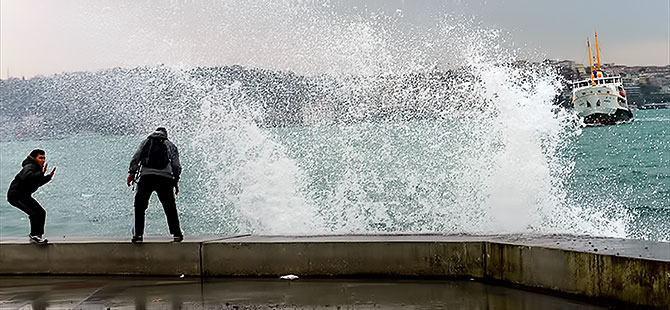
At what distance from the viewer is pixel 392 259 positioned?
8656mm

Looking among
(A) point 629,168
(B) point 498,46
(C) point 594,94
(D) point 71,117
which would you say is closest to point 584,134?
(C) point 594,94

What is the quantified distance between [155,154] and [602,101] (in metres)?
85.8

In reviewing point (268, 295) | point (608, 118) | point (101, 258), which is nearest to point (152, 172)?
point (101, 258)

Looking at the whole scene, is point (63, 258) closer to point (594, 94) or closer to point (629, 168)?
point (629, 168)

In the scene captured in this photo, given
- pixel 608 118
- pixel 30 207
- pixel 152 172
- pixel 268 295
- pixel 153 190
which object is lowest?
pixel 268 295

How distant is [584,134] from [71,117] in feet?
242

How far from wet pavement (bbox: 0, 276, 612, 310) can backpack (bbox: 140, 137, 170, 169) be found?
1413 millimetres

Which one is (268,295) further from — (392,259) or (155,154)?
(155,154)

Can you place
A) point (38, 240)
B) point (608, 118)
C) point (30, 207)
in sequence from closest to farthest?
point (38, 240) < point (30, 207) < point (608, 118)

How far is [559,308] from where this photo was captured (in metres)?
6.95

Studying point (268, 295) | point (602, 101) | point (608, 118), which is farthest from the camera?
point (608, 118)

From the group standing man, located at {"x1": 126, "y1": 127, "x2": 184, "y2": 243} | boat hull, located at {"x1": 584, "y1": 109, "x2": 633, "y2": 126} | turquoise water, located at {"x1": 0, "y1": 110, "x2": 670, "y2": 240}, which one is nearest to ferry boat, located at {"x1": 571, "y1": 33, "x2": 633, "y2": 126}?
boat hull, located at {"x1": 584, "y1": 109, "x2": 633, "y2": 126}

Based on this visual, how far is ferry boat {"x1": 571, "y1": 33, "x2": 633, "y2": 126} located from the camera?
77250 millimetres

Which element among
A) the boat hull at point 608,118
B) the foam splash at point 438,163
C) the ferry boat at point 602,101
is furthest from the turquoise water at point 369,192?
the boat hull at point 608,118
